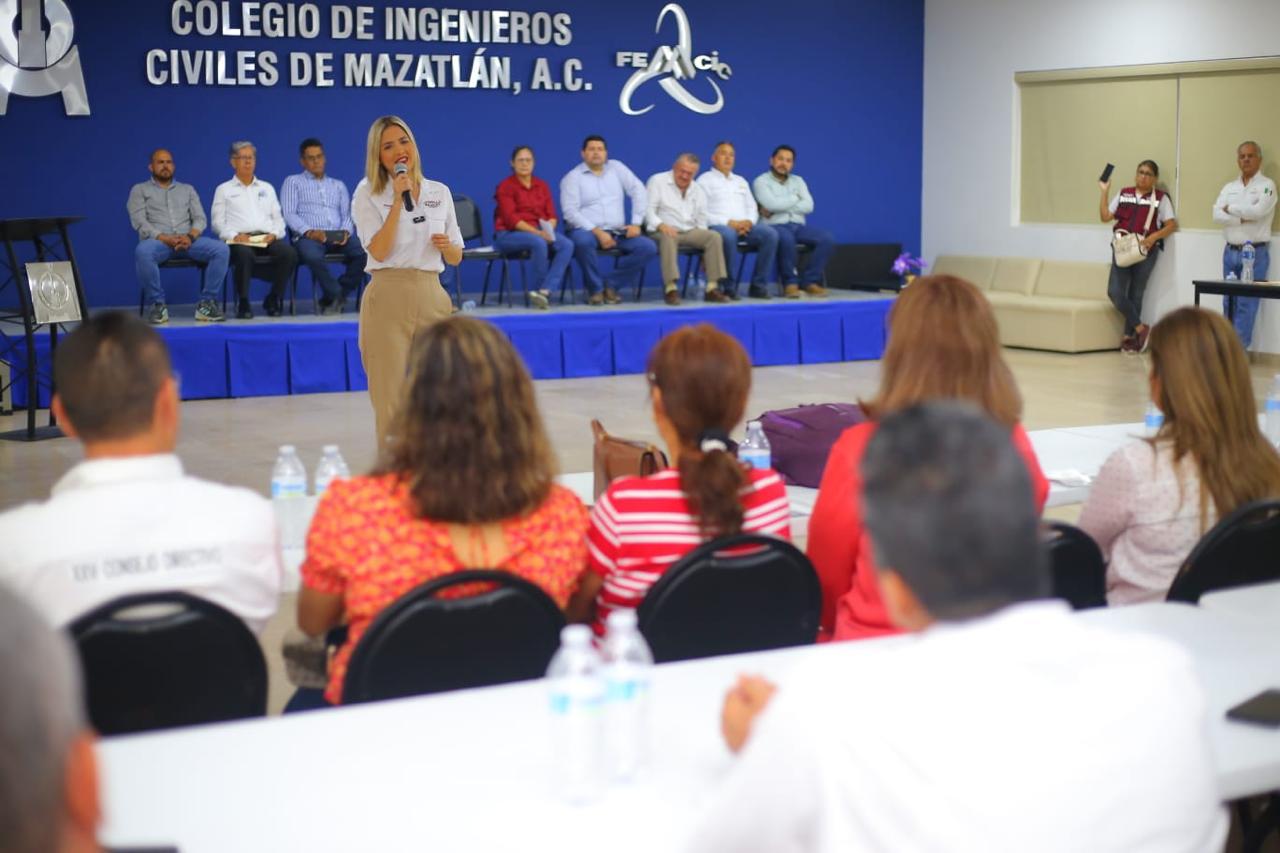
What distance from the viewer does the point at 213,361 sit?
938 cm

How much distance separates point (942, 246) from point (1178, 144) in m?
2.77

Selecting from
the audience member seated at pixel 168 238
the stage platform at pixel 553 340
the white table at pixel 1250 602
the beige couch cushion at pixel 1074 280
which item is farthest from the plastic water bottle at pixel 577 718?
the beige couch cushion at pixel 1074 280

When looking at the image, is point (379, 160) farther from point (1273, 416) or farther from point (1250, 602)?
point (1250, 602)

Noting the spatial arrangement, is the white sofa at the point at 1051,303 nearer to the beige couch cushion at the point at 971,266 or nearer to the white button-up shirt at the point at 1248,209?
the beige couch cushion at the point at 971,266

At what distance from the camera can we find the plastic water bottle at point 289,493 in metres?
3.27

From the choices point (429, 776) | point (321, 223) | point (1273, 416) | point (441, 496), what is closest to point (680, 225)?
point (321, 223)

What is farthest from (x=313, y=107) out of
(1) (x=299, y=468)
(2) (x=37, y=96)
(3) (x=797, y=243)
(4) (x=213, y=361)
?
(1) (x=299, y=468)

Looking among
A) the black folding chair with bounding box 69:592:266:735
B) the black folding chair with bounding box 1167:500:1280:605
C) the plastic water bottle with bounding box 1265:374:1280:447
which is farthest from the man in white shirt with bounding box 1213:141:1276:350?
the black folding chair with bounding box 69:592:266:735

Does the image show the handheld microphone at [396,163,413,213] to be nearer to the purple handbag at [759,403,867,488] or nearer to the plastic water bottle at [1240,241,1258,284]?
the purple handbag at [759,403,867,488]

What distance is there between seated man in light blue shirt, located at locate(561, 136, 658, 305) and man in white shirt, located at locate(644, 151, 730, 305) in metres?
0.14

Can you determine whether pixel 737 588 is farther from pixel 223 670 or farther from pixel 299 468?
pixel 299 468

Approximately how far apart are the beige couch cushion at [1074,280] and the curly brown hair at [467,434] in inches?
411

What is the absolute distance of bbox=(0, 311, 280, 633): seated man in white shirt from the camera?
2.14 metres

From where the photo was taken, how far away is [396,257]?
623 centimetres
